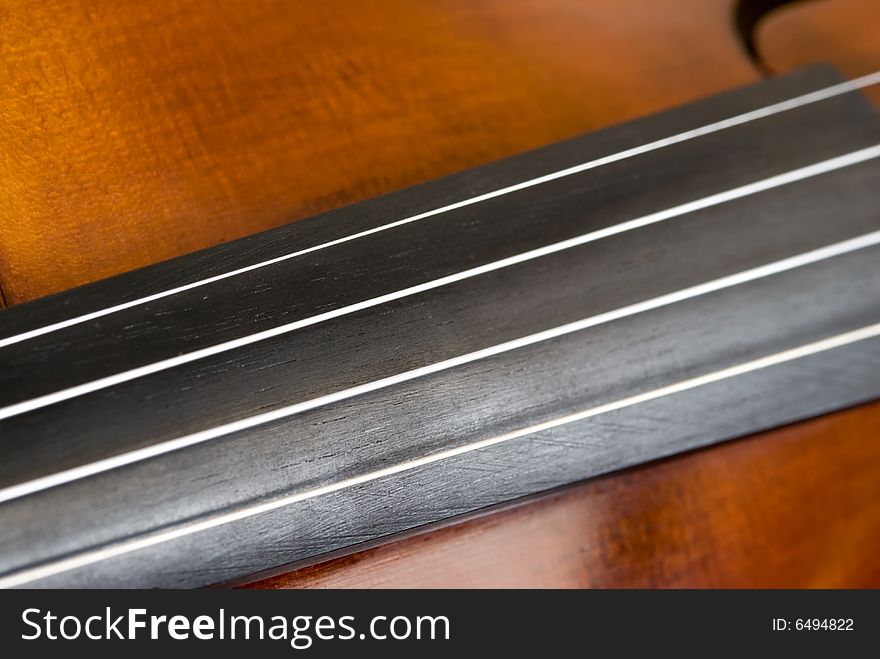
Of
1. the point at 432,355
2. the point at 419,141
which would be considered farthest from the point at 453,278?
the point at 419,141

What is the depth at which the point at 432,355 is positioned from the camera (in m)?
0.53

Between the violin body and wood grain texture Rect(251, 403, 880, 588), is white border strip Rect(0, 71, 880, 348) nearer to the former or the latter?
the violin body

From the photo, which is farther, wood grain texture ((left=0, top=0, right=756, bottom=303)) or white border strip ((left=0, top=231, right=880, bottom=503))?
wood grain texture ((left=0, top=0, right=756, bottom=303))

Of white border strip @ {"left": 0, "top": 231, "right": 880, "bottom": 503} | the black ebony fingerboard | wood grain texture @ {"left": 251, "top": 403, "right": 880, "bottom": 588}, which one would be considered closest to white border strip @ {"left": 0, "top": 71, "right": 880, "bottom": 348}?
the black ebony fingerboard

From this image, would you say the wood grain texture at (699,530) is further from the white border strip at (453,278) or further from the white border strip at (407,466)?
the white border strip at (453,278)

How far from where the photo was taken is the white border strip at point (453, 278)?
524mm

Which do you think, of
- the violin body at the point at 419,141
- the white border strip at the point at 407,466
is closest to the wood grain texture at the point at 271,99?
the violin body at the point at 419,141

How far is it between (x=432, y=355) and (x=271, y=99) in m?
0.29

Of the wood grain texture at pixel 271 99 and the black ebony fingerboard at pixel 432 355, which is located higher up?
the wood grain texture at pixel 271 99

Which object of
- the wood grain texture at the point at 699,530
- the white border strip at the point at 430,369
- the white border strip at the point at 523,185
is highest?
the white border strip at the point at 523,185

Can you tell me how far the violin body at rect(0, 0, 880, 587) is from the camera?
0.56 metres

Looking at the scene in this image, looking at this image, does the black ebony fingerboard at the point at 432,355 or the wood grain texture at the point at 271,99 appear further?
the wood grain texture at the point at 271,99

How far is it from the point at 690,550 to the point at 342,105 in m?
0.45

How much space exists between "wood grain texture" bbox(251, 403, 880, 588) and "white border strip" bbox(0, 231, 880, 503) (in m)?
0.11
